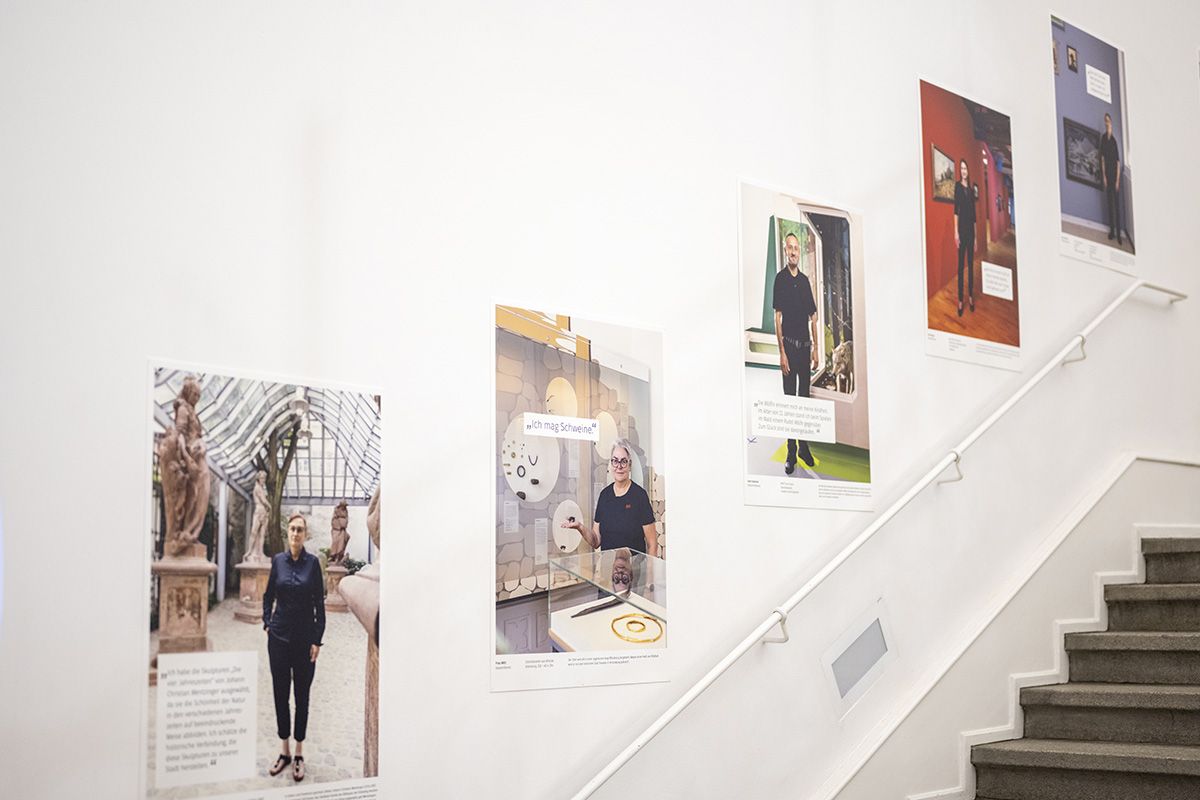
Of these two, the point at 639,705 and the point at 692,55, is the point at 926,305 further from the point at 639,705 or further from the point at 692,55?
the point at 639,705

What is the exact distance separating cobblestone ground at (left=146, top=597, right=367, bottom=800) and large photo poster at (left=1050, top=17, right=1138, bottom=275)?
3849 millimetres

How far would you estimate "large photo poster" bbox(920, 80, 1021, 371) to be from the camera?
4254mm

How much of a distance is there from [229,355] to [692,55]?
1911 mm

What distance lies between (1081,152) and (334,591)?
420 cm

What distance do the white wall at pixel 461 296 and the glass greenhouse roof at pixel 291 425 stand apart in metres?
0.05

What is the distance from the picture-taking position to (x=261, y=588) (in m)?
2.38

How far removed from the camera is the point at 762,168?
3.64 m

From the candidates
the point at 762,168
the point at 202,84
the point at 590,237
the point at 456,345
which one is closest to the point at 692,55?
the point at 762,168

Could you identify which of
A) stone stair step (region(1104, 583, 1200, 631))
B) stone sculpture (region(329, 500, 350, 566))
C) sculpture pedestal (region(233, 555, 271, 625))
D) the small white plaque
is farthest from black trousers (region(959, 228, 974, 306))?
the small white plaque

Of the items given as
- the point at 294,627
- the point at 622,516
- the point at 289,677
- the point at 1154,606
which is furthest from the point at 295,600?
the point at 1154,606

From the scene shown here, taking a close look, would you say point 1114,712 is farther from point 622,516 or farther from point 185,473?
point 185,473

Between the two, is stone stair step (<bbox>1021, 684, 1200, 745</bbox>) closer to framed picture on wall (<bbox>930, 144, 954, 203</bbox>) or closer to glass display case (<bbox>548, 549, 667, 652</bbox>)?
glass display case (<bbox>548, 549, 667, 652</bbox>)

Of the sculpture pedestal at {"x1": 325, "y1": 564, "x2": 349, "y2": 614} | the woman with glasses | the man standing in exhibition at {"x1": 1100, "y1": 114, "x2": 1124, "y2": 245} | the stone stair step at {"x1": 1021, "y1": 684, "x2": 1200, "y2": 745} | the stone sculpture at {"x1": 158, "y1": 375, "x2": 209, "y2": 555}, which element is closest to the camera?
the stone sculpture at {"x1": 158, "y1": 375, "x2": 209, "y2": 555}

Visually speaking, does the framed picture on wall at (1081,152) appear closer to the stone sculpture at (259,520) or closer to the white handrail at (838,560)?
the white handrail at (838,560)
